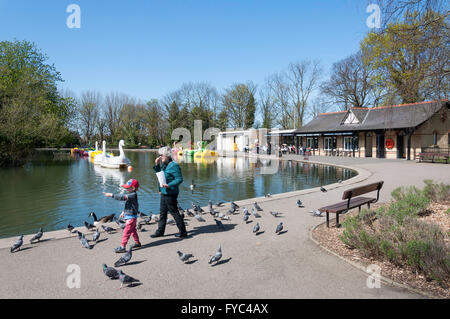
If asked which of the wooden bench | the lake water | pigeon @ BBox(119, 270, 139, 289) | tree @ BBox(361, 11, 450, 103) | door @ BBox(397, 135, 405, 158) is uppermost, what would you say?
tree @ BBox(361, 11, 450, 103)

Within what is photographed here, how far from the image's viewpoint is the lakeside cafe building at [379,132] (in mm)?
27734

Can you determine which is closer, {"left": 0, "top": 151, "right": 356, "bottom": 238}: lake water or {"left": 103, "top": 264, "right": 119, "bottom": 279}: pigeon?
{"left": 103, "top": 264, "right": 119, "bottom": 279}: pigeon

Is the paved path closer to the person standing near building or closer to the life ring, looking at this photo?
the person standing near building

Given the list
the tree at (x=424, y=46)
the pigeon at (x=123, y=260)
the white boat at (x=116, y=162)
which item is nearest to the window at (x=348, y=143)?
the white boat at (x=116, y=162)

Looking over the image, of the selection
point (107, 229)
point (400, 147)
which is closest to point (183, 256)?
point (107, 229)

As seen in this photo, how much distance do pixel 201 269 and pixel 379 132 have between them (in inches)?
1208

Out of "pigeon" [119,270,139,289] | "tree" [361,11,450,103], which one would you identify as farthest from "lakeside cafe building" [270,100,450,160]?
"pigeon" [119,270,139,289]

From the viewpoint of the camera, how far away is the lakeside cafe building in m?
27.7

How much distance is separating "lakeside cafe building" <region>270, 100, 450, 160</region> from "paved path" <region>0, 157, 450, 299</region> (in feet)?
70.5

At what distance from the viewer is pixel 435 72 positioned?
735 centimetres

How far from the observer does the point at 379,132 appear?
30.5 m

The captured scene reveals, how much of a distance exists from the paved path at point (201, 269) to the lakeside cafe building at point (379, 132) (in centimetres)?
2147

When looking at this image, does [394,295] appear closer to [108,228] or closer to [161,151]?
[161,151]
